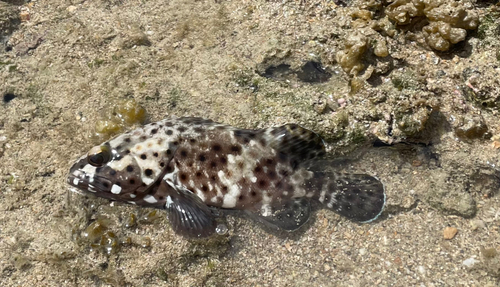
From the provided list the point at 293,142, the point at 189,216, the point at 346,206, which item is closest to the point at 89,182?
the point at 189,216

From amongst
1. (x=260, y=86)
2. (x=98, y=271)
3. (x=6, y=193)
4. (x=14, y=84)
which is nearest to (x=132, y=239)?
(x=98, y=271)

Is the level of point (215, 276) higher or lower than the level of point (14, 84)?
lower

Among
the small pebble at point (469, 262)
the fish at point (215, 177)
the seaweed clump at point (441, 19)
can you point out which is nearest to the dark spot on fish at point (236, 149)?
the fish at point (215, 177)

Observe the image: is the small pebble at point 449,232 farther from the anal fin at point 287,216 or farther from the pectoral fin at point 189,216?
the pectoral fin at point 189,216

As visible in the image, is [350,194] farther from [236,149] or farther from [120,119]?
[120,119]

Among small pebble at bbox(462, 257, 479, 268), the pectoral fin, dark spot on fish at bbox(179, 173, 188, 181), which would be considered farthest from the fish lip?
small pebble at bbox(462, 257, 479, 268)

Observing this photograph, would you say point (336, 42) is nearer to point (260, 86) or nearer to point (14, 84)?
point (260, 86)
